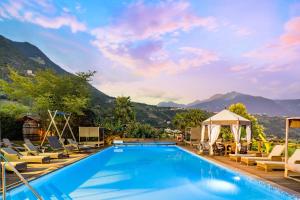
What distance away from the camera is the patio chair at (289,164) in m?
8.48

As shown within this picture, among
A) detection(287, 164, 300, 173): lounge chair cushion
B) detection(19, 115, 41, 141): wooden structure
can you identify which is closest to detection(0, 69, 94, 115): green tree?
detection(19, 115, 41, 141): wooden structure

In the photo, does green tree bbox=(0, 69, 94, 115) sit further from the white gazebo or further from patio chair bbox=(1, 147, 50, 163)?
patio chair bbox=(1, 147, 50, 163)

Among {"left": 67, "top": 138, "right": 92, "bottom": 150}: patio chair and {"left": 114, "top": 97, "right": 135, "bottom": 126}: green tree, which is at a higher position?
{"left": 114, "top": 97, "right": 135, "bottom": 126}: green tree

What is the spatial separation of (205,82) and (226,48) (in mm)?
8056

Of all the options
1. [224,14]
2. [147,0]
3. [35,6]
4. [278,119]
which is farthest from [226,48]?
[278,119]

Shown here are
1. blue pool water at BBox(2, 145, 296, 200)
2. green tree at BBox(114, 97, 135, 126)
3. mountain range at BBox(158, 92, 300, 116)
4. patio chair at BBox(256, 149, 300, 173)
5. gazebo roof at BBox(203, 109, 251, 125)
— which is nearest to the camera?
blue pool water at BBox(2, 145, 296, 200)

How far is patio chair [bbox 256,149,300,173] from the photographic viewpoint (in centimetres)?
848

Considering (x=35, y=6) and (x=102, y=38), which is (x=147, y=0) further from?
(x=35, y=6)

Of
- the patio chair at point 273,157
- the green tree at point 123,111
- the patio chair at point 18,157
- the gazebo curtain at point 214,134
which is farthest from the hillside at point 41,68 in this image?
the patio chair at point 273,157

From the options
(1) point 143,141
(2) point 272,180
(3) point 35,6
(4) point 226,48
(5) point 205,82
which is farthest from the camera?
(5) point 205,82

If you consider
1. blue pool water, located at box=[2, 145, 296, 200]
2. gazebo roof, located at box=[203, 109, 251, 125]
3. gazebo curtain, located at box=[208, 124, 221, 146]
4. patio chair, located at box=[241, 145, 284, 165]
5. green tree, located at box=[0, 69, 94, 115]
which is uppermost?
green tree, located at box=[0, 69, 94, 115]

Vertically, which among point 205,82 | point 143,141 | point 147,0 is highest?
point 147,0

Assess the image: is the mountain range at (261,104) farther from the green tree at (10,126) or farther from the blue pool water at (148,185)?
the blue pool water at (148,185)

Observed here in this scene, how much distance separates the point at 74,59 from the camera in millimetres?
37906
